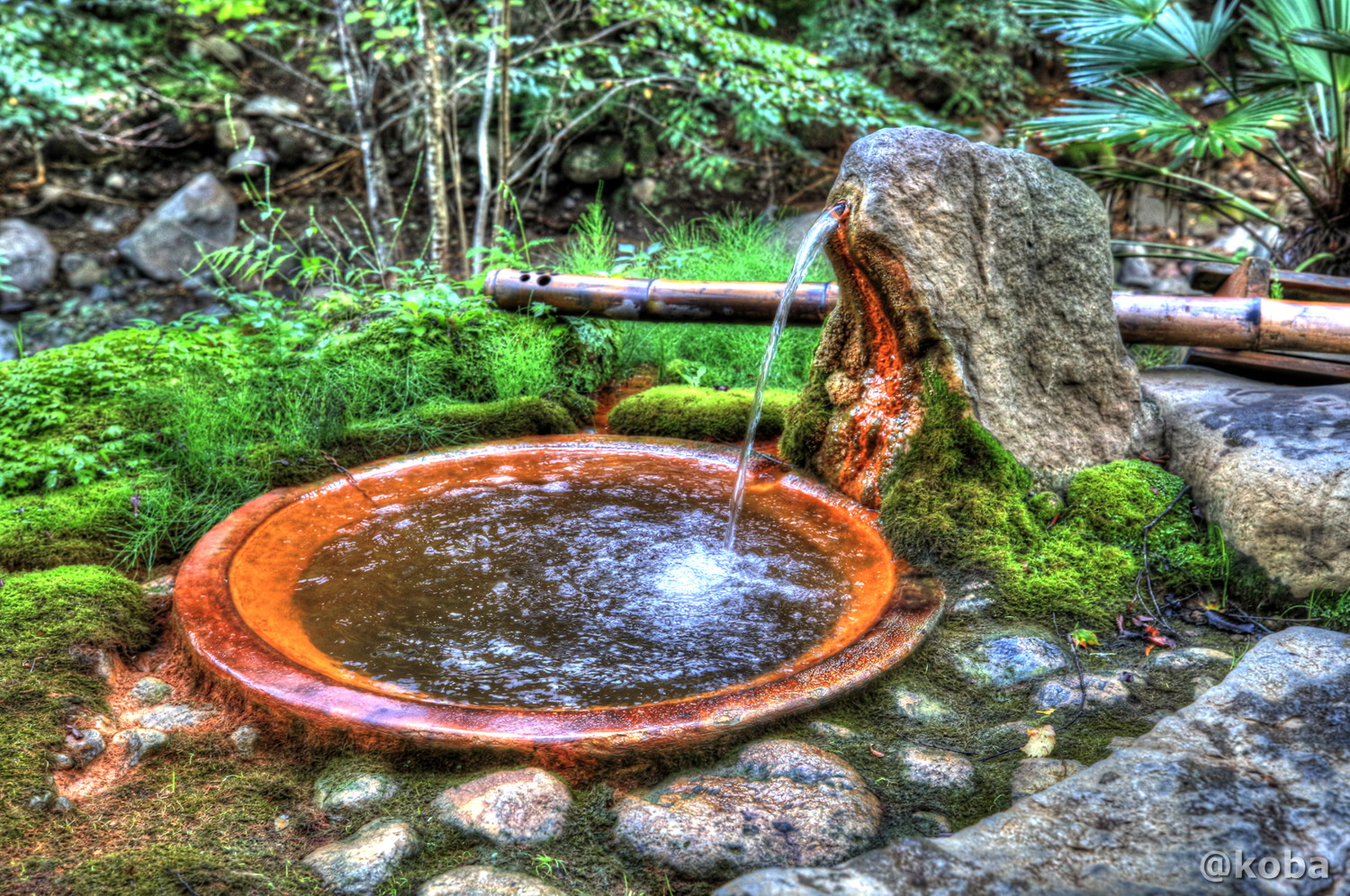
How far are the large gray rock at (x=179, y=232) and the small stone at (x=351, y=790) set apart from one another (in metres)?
7.72

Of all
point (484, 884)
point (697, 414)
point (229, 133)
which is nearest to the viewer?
point (484, 884)

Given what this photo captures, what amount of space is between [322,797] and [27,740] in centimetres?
74

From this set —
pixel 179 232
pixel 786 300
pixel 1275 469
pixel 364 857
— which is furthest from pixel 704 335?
pixel 179 232

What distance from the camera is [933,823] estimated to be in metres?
1.86

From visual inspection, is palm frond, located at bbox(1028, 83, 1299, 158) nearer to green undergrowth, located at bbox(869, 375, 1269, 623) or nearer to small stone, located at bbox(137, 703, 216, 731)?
green undergrowth, located at bbox(869, 375, 1269, 623)

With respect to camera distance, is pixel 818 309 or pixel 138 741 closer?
pixel 138 741

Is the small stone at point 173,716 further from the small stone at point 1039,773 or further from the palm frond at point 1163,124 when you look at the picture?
the palm frond at point 1163,124

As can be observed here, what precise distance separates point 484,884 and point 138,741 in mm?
1097

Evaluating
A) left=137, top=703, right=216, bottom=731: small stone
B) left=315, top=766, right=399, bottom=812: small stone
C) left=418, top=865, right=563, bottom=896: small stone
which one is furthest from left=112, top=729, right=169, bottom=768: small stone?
left=418, top=865, right=563, bottom=896: small stone

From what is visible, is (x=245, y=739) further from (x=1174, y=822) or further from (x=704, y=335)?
(x=704, y=335)

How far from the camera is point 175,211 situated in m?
8.52

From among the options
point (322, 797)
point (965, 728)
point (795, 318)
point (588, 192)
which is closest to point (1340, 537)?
point (965, 728)

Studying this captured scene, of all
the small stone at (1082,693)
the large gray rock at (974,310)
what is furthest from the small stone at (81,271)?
the small stone at (1082,693)

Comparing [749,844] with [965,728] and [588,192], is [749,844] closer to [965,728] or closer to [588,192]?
[965,728]
